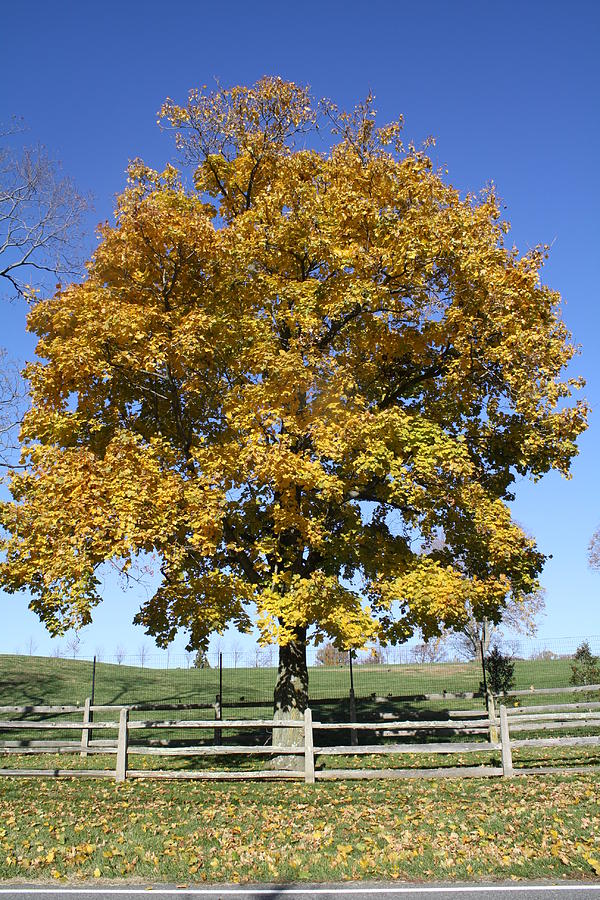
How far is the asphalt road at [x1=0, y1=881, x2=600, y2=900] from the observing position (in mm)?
7125

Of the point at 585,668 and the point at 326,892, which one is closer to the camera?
the point at 326,892

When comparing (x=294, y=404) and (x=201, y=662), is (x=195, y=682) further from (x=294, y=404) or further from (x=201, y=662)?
(x=294, y=404)

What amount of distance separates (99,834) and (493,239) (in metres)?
14.0

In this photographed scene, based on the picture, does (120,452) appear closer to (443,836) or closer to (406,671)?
(443,836)

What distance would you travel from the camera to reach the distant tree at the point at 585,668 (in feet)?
77.5

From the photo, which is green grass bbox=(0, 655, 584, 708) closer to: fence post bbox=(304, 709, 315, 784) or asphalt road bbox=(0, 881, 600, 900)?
fence post bbox=(304, 709, 315, 784)

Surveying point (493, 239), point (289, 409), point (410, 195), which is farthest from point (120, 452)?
point (493, 239)

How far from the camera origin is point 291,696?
15867mm

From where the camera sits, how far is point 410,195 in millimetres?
15797

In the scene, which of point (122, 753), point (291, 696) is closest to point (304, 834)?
point (122, 753)

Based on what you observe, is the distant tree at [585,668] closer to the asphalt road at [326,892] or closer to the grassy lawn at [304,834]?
the grassy lawn at [304,834]

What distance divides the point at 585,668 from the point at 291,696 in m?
13.4

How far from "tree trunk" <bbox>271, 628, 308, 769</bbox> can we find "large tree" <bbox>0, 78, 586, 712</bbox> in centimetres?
7

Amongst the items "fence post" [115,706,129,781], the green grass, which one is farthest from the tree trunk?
the green grass
